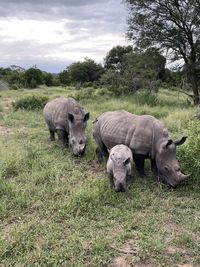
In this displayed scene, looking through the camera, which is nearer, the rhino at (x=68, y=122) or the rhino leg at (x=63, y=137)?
the rhino at (x=68, y=122)

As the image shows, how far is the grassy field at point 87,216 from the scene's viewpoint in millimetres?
4500

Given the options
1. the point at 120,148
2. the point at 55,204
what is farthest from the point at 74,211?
the point at 120,148

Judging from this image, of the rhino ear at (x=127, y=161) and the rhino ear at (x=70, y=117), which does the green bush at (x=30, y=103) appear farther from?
the rhino ear at (x=127, y=161)

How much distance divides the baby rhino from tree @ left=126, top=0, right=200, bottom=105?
38.0ft

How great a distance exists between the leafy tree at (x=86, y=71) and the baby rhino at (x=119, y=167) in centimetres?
2786

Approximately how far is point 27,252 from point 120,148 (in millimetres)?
2619

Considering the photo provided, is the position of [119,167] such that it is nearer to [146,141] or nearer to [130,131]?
[146,141]

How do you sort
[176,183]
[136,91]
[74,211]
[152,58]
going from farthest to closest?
[136,91] → [152,58] → [176,183] → [74,211]

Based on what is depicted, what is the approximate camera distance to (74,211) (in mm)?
5605

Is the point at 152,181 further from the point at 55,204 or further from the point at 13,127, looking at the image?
the point at 13,127

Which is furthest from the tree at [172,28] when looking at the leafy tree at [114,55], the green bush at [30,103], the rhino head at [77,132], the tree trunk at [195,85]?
the leafy tree at [114,55]

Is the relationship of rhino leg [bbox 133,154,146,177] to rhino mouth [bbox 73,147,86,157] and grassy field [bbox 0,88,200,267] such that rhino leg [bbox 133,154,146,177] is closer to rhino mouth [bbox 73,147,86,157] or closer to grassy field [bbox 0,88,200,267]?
grassy field [bbox 0,88,200,267]

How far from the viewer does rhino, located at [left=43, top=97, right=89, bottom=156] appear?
829cm

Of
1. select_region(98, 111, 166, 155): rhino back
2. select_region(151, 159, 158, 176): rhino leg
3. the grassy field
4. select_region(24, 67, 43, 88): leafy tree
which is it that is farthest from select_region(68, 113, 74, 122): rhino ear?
select_region(24, 67, 43, 88): leafy tree
